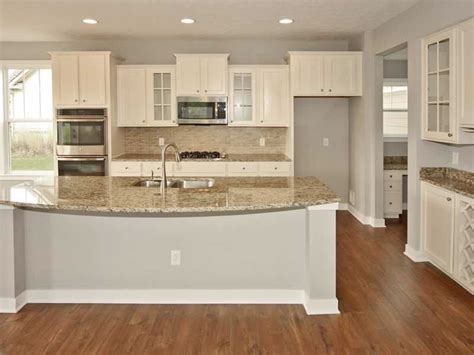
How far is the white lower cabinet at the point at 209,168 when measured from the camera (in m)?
7.03

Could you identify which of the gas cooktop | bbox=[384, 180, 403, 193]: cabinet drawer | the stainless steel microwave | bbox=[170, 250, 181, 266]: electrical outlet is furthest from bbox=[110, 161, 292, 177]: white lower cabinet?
bbox=[170, 250, 181, 266]: electrical outlet

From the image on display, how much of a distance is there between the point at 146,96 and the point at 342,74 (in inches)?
107

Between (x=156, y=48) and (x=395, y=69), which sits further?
(x=395, y=69)

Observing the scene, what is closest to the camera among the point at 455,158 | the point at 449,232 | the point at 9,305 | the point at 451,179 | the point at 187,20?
the point at 9,305

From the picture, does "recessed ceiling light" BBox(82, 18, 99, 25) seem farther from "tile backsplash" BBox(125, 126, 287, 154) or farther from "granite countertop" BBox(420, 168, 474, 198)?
"granite countertop" BBox(420, 168, 474, 198)

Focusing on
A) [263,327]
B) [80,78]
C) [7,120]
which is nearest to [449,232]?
[263,327]

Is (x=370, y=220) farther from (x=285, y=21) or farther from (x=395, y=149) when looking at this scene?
(x=285, y=21)

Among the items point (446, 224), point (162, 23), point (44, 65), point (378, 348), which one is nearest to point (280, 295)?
point (378, 348)

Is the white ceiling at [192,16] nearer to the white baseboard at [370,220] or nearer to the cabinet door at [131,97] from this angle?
the cabinet door at [131,97]

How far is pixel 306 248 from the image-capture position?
161 inches

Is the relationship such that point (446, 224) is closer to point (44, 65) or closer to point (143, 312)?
point (143, 312)

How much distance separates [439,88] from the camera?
4.86 m

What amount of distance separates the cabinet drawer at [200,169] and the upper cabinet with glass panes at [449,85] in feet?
9.10

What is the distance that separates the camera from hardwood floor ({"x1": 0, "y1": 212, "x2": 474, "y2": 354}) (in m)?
3.39
